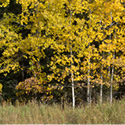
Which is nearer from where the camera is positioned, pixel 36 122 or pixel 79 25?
pixel 36 122

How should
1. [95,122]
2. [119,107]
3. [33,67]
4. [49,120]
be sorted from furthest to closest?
[33,67] < [119,107] < [49,120] < [95,122]

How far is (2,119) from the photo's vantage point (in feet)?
18.5

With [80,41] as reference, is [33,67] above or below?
below

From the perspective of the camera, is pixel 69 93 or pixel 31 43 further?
pixel 69 93

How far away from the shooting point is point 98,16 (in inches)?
355

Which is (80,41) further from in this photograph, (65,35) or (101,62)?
(101,62)

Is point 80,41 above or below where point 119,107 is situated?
above

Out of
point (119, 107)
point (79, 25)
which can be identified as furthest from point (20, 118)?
point (79, 25)

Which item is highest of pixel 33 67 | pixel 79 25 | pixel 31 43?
pixel 79 25

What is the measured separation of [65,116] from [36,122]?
841 millimetres

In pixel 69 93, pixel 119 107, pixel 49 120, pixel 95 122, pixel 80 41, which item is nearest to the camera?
pixel 95 122

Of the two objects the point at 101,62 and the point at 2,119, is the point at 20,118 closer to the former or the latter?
the point at 2,119

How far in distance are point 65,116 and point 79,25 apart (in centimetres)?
447

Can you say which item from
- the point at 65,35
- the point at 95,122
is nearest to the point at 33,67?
the point at 65,35
